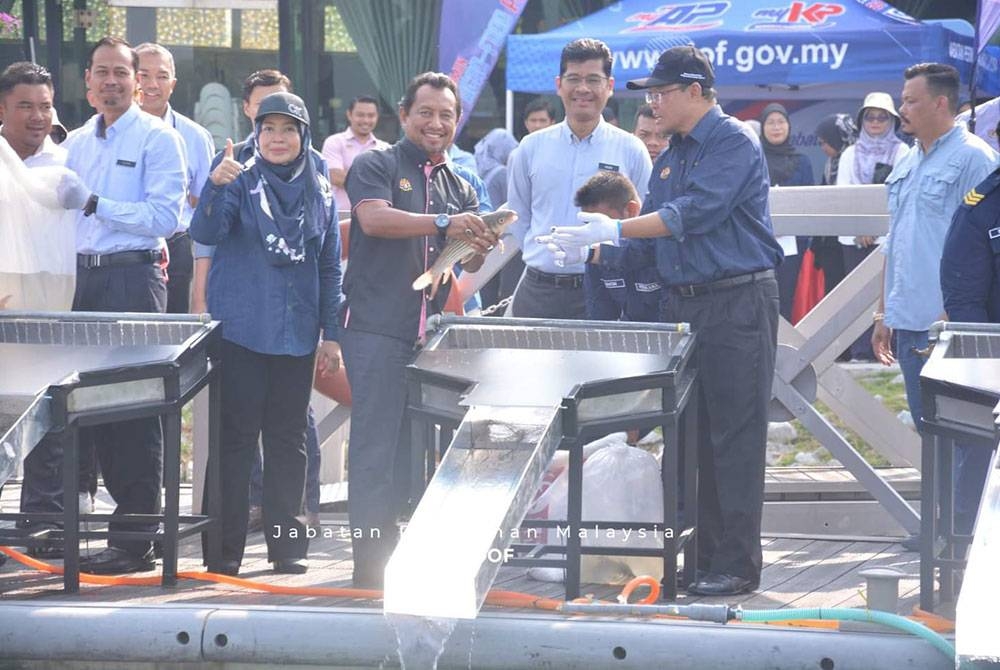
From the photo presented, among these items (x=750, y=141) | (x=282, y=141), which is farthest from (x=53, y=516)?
(x=750, y=141)

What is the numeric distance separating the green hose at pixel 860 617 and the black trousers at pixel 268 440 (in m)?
1.95

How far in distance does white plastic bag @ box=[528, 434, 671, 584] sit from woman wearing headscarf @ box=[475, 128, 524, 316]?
5.46 feet

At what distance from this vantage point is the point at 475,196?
6.17 m

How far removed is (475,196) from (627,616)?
1.75 metres

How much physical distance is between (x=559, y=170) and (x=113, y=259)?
1917 mm

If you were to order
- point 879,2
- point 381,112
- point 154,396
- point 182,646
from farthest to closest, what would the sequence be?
point 381,112
point 879,2
point 154,396
point 182,646

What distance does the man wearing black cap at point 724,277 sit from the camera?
5641 mm

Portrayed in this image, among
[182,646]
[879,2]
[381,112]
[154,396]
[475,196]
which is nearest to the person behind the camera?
[182,646]

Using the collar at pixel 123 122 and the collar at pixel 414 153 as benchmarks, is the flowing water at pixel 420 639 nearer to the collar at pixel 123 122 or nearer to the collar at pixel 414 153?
the collar at pixel 414 153

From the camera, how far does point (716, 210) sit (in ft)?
18.3

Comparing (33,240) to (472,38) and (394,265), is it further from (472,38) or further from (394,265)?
(472,38)

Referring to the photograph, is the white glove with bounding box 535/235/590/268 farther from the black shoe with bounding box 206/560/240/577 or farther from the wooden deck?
the black shoe with bounding box 206/560/240/577

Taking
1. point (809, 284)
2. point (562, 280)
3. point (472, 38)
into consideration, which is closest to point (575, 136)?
point (562, 280)

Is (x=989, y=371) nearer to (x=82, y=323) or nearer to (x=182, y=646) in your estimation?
(x=182, y=646)
